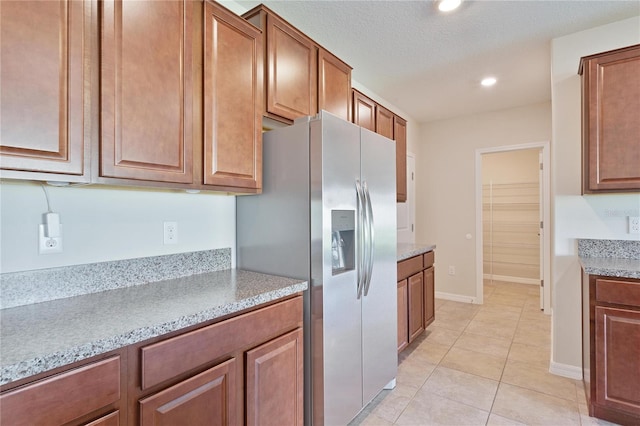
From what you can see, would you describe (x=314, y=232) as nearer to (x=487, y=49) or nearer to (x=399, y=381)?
(x=399, y=381)

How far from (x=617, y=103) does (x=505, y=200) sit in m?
4.06

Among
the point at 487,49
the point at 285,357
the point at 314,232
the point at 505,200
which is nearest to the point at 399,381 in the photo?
the point at 285,357

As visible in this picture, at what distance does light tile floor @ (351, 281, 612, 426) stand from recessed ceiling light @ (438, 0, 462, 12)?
8.68 ft

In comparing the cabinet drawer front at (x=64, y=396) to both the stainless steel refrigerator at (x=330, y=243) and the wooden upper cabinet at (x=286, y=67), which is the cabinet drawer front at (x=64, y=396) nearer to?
the stainless steel refrigerator at (x=330, y=243)

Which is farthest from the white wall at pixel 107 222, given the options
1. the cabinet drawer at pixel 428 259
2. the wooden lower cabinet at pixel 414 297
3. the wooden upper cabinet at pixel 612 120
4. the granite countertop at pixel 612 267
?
the wooden upper cabinet at pixel 612 120

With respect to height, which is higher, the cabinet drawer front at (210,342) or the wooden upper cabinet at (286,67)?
the wooden upper cabinet at (286,67)

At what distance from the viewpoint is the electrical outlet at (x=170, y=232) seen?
1704 millimetres

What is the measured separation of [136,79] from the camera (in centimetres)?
128

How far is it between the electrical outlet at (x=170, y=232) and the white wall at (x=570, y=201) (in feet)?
9.01

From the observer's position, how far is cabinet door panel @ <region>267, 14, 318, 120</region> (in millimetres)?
1852

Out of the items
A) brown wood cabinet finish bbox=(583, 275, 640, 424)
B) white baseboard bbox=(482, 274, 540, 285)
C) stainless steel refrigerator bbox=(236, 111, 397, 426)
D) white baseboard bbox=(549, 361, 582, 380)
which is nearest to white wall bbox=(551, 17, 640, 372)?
white baseboard bbox=(549, 361, 582, 380)

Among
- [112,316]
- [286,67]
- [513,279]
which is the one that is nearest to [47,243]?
[112,316]

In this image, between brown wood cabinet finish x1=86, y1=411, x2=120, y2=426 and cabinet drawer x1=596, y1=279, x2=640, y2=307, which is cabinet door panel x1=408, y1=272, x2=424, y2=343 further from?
brown wood cabinet finish x1=86, y1=411, x2=120, y2=426

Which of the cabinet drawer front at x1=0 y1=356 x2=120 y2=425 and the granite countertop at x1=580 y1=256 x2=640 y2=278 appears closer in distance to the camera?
the cabinet drawer front at x1=0 y1=356 x2=120 y2=425
